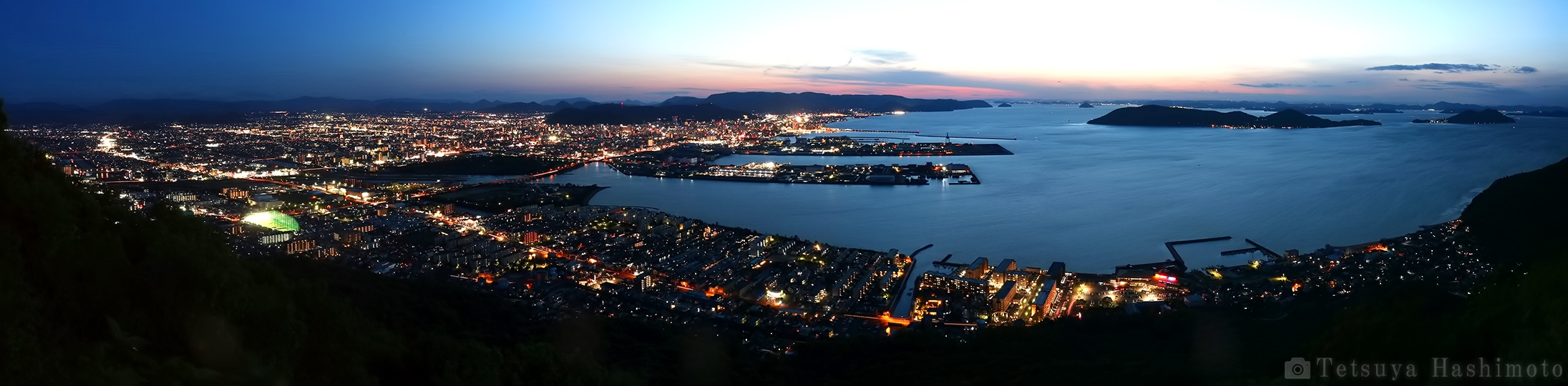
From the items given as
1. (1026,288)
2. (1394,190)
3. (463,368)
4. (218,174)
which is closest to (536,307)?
(463,368)

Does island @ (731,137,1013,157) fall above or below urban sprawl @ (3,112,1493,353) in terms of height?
above

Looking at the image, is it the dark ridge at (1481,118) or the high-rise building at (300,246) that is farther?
the dark ridge at (1481,118)

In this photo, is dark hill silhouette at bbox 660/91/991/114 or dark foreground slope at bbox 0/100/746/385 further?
dark hill silhouette at bbox 660/91/991/114

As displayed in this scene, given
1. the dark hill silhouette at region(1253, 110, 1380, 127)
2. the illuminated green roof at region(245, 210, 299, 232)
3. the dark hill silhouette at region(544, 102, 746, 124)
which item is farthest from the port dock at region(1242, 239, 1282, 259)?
the dark hill silhouette at region(544, 102, 746, 124)

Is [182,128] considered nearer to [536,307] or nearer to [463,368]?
[536,307]

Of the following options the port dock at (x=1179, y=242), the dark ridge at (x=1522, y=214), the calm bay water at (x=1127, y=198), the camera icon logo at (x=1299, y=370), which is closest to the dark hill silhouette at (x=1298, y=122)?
the calm bay water at (x=1127, y=198)

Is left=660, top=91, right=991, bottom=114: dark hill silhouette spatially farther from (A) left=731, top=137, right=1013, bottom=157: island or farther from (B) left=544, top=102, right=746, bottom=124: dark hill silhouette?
(A) left=731, top=137, right=1013, bottom=157: island

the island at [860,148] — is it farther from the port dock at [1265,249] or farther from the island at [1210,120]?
the island at [1210,120]
